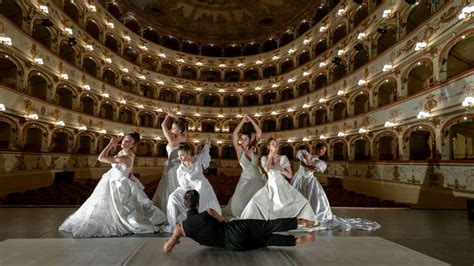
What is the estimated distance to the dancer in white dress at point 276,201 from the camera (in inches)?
193

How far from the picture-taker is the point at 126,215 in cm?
477

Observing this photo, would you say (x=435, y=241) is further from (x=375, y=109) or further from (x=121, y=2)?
(x=121, y=2)

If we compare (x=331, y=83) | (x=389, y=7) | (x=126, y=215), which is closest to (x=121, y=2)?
(x=331, y=83)

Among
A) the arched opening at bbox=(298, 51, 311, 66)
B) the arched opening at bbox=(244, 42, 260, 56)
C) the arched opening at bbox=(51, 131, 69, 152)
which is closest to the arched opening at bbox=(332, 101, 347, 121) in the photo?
the arched opening at bbox=(298, 51, 311, 66)

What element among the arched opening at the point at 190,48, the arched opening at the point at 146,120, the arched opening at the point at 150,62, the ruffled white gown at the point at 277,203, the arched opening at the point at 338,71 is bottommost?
the ruffled white gown at the point at 277,203

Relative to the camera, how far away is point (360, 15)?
1894 cm

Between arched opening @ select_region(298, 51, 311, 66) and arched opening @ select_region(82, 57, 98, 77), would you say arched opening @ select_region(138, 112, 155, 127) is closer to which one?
arched opening @ select_region(82, 57, 98, 77)

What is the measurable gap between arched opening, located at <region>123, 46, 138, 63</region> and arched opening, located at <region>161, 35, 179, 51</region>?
4660 millimetres

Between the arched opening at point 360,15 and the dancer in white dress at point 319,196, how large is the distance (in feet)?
55.7

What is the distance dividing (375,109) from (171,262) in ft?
52.3

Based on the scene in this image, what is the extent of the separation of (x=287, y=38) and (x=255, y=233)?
101 feet

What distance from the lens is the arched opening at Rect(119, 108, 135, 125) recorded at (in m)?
25.9

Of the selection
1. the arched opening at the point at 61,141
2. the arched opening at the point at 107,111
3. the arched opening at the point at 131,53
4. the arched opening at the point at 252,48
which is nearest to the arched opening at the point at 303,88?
the arched opening at the point at 252,48

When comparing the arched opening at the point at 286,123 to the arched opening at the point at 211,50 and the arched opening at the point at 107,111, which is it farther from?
the arched opening at the point at 107,111
